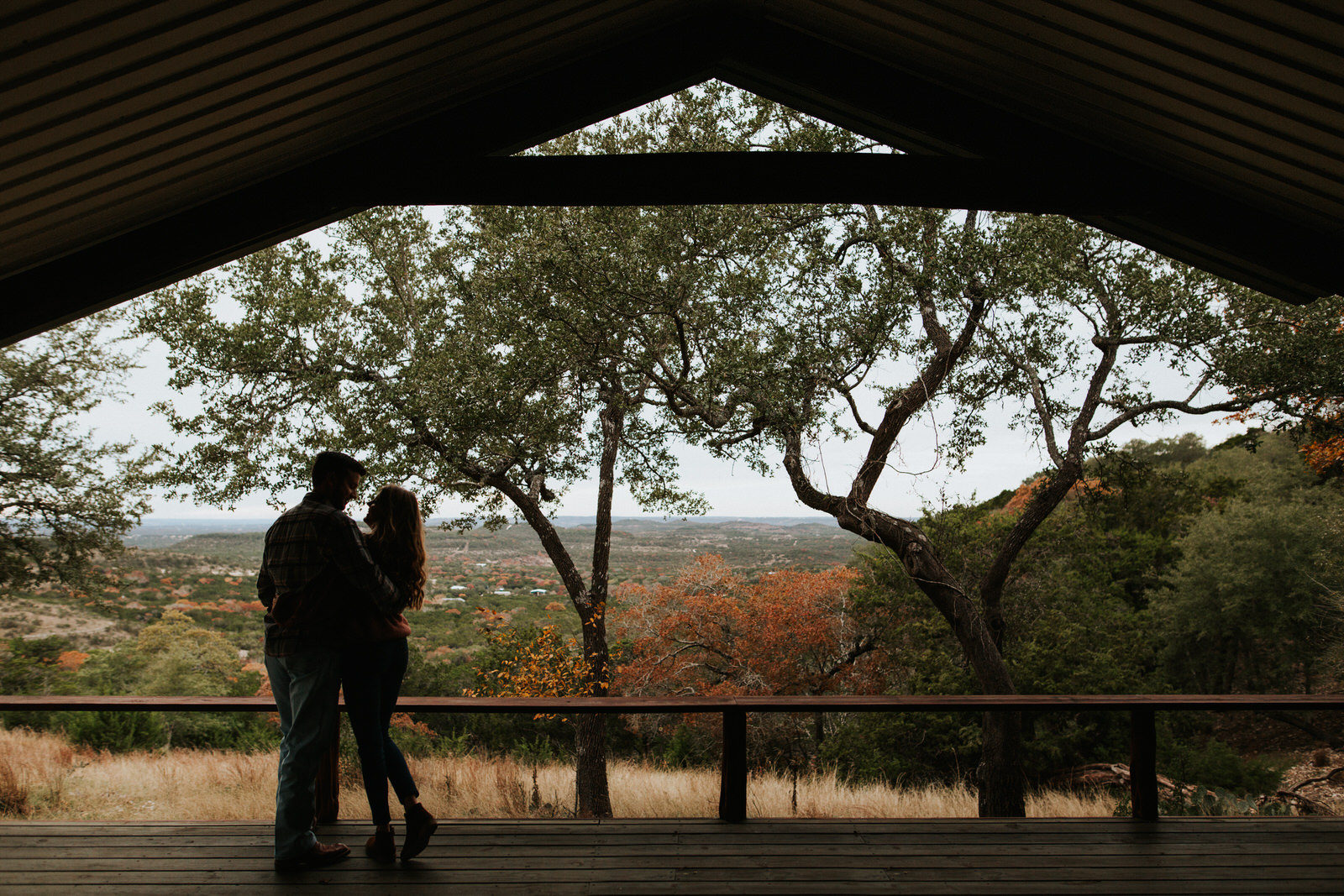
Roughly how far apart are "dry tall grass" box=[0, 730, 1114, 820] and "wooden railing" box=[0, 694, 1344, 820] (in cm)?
175

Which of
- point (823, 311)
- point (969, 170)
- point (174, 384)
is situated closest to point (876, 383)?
point (823, 311)

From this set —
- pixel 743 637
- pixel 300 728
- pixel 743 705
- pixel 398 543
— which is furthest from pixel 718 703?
pixel 743 637

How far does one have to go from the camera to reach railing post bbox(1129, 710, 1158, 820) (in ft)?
11.9

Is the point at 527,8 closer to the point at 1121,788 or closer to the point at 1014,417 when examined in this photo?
the point at 1014,417

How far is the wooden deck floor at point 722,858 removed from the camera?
2.88 meters

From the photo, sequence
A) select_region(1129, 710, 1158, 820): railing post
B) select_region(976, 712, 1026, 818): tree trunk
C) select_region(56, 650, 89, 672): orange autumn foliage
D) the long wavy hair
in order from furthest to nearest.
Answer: select_region(56, 650, 89, 672): orange autumn foliage → select_region(976, 712, 1026, 818): tree trunk → select_region(1129, 710, 1158, 820): railing post → the long wavy hair

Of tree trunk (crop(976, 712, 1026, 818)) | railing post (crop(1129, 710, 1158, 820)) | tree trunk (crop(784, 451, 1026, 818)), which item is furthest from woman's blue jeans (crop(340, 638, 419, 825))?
tree trunk (crop(976, 712, 1026, 818))

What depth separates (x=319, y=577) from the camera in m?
2.82

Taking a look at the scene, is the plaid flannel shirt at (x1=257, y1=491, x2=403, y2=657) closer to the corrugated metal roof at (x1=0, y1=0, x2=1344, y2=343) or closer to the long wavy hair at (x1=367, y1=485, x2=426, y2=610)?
the long wavy hair at (x1=367, y1=485, x2=426, y2=610)

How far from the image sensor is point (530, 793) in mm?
6531

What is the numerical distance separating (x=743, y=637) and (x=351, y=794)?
7902mm

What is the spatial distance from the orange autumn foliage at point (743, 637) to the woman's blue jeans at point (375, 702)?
398 inches

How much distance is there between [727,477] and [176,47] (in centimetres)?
631

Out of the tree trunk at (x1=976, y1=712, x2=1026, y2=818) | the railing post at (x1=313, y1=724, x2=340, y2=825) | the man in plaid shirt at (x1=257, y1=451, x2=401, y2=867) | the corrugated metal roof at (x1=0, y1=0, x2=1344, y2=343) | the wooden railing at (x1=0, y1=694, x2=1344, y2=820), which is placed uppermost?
the corrugated metal roof at (x1=0, y1=0, x2=1344, y2=343)
